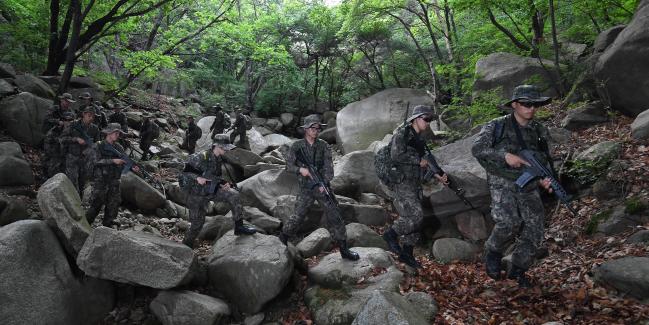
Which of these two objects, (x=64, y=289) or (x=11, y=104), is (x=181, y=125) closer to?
(x=11, y=104)

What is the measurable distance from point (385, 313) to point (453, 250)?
11.2 ft

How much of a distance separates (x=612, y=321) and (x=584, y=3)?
9.80 m

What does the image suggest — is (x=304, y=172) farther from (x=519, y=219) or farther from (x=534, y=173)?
(x=534, y=173)

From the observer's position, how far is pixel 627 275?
454cm

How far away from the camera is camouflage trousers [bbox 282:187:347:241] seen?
6378mm

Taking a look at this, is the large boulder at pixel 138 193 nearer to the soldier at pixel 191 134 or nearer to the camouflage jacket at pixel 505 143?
the soldier at pixel 191 134

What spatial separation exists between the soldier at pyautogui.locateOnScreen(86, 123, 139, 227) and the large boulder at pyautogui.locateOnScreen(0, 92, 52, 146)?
5.34 metres

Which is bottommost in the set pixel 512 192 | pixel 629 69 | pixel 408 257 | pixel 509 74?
pixel 408 257

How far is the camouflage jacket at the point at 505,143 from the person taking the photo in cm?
511

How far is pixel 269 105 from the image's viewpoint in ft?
86.5

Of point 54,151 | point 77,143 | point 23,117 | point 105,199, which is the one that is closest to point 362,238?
point 105,199

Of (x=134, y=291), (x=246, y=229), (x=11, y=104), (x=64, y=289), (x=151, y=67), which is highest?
(x=151, y=67)

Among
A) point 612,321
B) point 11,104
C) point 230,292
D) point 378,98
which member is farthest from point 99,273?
point 378,98

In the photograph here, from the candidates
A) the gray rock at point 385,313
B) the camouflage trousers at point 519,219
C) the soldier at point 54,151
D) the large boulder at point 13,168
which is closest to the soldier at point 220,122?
the soldier at point 54,151
